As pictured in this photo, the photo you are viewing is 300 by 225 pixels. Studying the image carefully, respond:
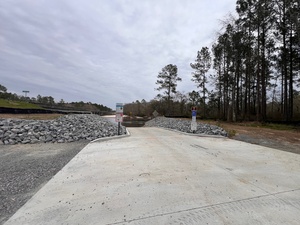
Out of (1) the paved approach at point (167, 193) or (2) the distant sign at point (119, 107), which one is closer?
(1) the paved approach at point (167, 193)

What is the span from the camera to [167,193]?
Answer: 2.86m

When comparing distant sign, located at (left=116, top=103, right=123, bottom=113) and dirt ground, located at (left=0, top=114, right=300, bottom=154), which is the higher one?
distant sign, located at (left=116, top=103, right=123, bottom=113)

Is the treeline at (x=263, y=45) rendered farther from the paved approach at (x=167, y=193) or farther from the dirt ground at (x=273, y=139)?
the paved approach at (x=167, y=193)

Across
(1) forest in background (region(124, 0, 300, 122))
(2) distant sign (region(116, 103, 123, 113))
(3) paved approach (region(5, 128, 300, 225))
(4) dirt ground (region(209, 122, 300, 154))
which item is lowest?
(3) paved approach (region(5, 128, 300, 225))

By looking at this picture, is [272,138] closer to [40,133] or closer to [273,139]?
[273,139]

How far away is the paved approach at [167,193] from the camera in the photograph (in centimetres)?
223

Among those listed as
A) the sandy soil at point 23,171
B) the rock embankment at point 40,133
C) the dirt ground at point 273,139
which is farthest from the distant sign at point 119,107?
the dirt ground at point 273,139

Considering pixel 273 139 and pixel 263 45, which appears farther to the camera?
pixel 263 45

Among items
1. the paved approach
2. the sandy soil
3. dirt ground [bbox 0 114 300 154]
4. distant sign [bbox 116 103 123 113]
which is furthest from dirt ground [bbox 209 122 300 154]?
the sandy soil

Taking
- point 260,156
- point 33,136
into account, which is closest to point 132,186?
point 260,156

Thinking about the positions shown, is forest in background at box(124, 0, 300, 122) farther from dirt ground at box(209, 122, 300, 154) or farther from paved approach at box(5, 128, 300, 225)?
paved approach at box(5, 128, 300, 225)

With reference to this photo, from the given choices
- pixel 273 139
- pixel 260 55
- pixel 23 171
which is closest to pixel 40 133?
pixel 23 171

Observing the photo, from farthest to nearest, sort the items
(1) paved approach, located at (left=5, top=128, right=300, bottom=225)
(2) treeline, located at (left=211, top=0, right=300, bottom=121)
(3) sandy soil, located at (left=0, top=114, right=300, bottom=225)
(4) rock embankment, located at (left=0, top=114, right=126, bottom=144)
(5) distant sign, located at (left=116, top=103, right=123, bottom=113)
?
(2) treeline, located at (left=211, top=0, right=300, bottom=121) < (5) distant sign, located at (left=116, top=103, right=123, bottom=113) < (4) rock embankment, located at (left=0, top=114, right=126, bottom=144) < (3) sandy soil, located at (left=0, top=114, right=300, bottom=225) < (1) paved approach, located at (left=5, top=128, right=300, bottom=225)

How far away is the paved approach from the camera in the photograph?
2.23 meters
